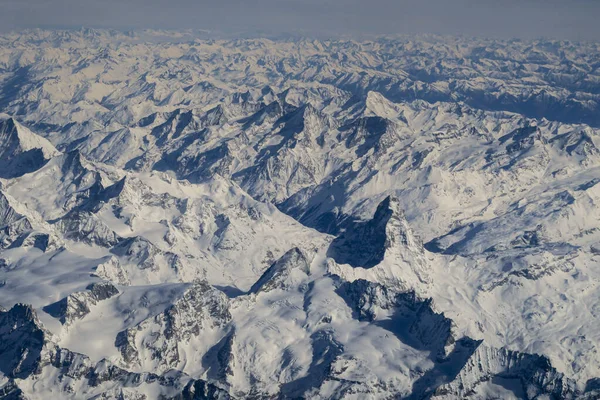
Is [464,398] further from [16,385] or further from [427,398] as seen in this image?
[16,385]

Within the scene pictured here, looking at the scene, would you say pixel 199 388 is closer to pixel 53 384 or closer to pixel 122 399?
pixel 122 399

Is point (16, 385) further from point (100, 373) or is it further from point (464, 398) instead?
point (464, 398)

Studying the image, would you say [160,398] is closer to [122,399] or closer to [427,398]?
[122,399]

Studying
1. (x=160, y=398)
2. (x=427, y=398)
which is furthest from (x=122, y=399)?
(x=427, y=398)

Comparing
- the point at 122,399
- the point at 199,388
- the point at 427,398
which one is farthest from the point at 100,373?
the point at 427,398

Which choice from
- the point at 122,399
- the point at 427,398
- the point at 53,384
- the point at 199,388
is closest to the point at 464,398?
the point at 427,398

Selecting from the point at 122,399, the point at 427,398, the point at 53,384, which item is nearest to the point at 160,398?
the point at 122,399
